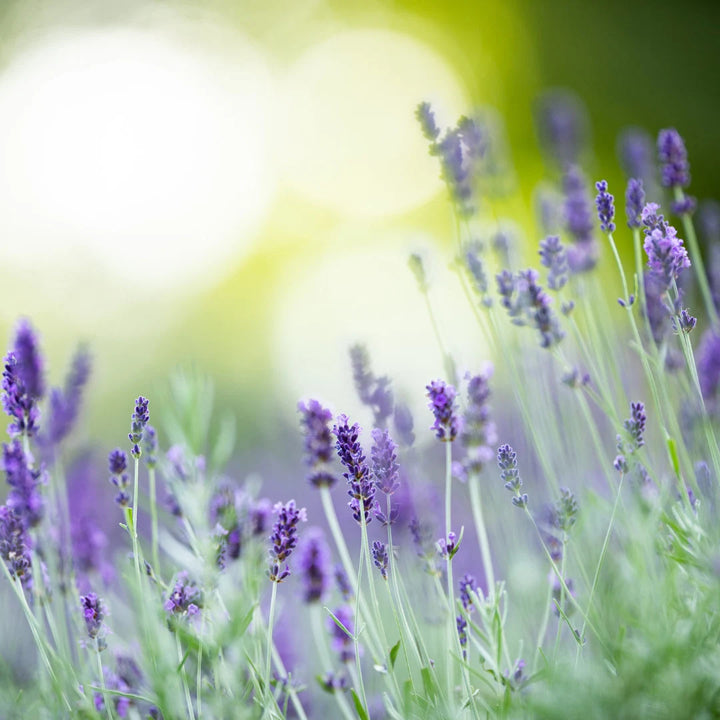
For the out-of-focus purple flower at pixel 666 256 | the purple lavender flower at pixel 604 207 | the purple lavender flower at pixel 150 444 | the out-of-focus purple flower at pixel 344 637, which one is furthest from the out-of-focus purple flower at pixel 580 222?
the purple lavender flower at pixel 150 444

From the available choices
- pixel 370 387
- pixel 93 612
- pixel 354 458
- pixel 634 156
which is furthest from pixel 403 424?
pixel 634 156

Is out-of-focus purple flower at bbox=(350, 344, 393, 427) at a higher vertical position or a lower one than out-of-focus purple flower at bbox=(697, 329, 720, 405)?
higher

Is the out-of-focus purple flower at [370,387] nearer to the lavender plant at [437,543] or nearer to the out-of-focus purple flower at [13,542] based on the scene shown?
the lavender plant at [437,543]

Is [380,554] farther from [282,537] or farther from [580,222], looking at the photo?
[580,222]

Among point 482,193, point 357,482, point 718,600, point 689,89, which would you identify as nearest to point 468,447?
point 357,482

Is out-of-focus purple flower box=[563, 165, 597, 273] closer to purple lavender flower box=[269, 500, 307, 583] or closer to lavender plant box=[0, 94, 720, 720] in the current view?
lavender plant box=[0, 94, 720, 720]

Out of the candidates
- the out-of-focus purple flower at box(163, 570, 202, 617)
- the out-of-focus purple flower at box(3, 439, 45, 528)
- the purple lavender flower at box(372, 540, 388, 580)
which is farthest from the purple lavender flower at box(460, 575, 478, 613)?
the out-of-focus purple flower at box(3, 439, 45, 528)

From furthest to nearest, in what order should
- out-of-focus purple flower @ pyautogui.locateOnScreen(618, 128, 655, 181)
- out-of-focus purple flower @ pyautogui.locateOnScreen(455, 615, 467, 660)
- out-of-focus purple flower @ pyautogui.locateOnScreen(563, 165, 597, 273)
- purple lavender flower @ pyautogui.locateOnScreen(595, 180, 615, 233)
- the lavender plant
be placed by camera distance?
out-of-focus purple flower @ pyautogui.locateOnScreen(618, 128, 655, 181) < out-of-focus purple flower @ pyautogui.locateOnScreen(563, 165, 597, 273) < purple lavender flower @ pyautogui.locateOnScreen(595, 180, 615, 233) < out-of-focus purple flower @ pyautogui.locateOnScreen(455, 615, 467, 660) < the lavender plant
